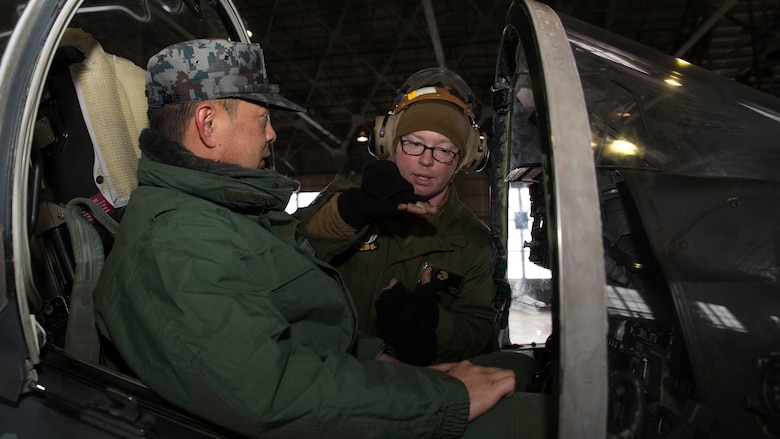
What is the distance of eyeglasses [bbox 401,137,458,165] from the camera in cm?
186

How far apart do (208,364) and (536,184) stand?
55.5 inches

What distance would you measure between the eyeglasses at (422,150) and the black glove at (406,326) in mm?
519

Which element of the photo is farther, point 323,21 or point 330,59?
point 330,59

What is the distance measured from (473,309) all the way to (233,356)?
1261 mm

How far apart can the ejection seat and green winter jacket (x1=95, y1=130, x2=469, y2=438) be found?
19cm

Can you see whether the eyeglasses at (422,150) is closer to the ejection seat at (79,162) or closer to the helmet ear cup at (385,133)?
the helmet ear cup at (385,133)

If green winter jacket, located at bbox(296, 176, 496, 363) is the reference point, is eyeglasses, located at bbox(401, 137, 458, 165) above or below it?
above

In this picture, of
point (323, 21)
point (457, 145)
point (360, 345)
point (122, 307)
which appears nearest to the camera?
point (122, 307)

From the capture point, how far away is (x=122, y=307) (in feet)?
3.11

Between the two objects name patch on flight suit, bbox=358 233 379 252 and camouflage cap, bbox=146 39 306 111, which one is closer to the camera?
camouflage cap, bbox=146 39 306 111

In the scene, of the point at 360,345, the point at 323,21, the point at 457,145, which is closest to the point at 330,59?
the point at 323,21

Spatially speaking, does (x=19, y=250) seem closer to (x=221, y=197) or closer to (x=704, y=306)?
(x=221, y=197)

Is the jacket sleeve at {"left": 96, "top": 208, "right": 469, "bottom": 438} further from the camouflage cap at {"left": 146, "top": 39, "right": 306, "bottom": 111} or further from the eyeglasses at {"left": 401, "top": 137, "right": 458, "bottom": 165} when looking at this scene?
the eyeglasses at {"left": 401, "top": 137, "right": 458, "bottom": 165}

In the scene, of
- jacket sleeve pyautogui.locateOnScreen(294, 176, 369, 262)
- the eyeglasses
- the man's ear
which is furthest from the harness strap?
the eyeglasses
